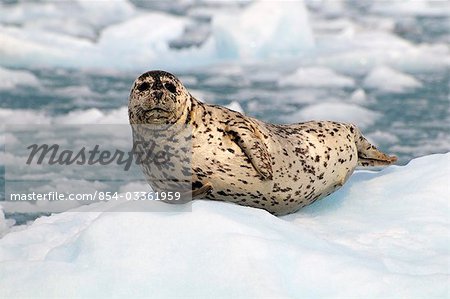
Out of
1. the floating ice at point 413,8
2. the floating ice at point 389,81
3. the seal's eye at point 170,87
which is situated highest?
the floating ice at point 413,8

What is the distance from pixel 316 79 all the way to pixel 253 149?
7.99 meters

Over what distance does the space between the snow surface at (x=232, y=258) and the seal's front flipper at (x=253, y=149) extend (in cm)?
23

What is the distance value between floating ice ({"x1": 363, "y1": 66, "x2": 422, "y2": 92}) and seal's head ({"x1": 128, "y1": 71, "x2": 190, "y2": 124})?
8.10m

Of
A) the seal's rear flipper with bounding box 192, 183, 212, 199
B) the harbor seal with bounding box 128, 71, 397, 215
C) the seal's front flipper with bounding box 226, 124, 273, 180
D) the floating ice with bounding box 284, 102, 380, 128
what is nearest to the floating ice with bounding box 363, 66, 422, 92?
the floating ice with bounding box 284, 102, 380, 128

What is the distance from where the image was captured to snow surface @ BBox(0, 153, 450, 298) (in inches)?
144

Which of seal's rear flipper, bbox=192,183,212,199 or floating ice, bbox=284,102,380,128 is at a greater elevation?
floating ice, bbox=284,102,380,128

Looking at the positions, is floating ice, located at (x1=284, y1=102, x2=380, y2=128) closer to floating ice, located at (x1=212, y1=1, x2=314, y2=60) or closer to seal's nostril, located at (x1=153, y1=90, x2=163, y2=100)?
floating ice, located at (x1=212, y1=1, x2=314, y2=60)

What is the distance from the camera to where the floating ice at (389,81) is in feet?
39.7

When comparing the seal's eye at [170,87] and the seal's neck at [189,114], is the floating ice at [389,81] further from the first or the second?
the seal's eye at [170,87]
